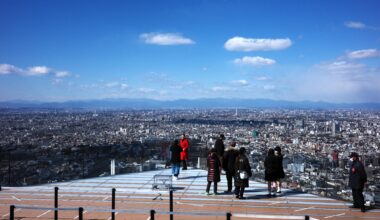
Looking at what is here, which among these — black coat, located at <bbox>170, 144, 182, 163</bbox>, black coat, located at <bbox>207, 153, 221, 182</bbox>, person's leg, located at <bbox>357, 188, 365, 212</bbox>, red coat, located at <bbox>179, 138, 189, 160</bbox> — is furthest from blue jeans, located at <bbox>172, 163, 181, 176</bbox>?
person's leg, located at <bbox>357, 188, 365, 212</bbox>

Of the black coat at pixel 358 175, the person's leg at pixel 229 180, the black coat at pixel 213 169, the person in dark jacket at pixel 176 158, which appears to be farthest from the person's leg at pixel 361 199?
the person in dark jacket at pixel 176 158

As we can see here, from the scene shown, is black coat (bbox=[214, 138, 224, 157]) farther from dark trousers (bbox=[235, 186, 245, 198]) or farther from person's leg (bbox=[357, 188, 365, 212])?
person's leg (bbox=[357, 188, 365, 212])

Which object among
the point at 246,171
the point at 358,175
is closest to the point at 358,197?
the point at 358,175

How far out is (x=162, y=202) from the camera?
12.6 metres

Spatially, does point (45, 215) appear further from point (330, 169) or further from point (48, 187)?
point (330, 169)

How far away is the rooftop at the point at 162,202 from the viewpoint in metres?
10.9

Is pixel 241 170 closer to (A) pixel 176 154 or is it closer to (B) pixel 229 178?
(B) pixel 229 178

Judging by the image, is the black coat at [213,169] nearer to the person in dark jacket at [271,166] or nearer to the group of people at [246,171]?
the group of people at [246,171]

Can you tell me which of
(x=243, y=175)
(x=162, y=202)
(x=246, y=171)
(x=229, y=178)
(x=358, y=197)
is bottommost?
(x=162, y=202)

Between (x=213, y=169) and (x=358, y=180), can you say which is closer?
(x=358, y=180)

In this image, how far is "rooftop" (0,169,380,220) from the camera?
10.9 m

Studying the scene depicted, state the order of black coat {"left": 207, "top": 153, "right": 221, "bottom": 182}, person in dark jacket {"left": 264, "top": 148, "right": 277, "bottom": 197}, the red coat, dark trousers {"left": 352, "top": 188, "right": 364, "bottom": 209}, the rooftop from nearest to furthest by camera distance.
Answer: the rooftop < dark trousers {"left": 352, "top": 188, "right": 364, "bottom": 209} < person in dark jacket {"left": 264, "top": 148, "right": 277, "bottom": 197} < black coat {"left": 207, "top": 153, "right": 221, "bottom": 182} < the red coat

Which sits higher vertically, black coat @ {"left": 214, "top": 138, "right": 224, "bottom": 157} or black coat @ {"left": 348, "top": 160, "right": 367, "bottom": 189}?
black coat @ {"left": 214, "top": 138, "right": 224, "bottom": 157}

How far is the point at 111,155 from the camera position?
19172 mm
